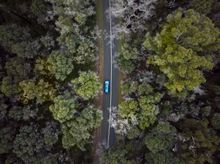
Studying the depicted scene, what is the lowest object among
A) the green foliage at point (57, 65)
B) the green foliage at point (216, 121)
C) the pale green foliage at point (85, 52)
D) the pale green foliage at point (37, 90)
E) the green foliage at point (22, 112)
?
the green foliage at point (216, 121)

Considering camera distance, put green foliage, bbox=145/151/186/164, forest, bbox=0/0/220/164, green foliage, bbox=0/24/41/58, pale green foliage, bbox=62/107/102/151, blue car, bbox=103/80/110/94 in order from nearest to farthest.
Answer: forest, bbox=0/0/220/164 → green foliage, bbox=145/151/186/164 → pale green foliage, bbox=62/107/102/151 → green foliage, bbox=0/24/41/58 → blue car, bbox=103/80/110/94

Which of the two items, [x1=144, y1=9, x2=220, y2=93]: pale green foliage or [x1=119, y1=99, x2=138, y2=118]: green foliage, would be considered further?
[x1=119, y1=99, x2=138, y2=118]: green foliage

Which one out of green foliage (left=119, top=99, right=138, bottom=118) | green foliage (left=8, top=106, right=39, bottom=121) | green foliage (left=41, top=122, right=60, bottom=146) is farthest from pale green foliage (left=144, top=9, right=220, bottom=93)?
green foliage (left=8, top=106, right=39, bottom=121)

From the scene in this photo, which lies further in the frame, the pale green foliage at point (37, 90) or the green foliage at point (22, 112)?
the green foliage at point (22, 112)

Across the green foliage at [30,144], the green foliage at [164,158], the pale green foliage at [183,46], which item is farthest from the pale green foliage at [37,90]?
the green foliage at [164,158]

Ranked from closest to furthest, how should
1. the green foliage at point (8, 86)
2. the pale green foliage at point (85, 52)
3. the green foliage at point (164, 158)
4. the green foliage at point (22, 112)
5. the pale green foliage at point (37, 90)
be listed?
1. the green foliage at point (164, 158)
2. the green foliage at point (8, 86)
3. the pale green foliage at point (37, 90)
4. the green foliage at point (22, 112)
5. the pale green foliage at point (85, 52)

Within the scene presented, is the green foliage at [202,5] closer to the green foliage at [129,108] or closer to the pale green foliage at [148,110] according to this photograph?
the pale green foliage at [148,110]

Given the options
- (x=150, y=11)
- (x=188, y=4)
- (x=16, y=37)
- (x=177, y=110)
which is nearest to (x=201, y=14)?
(x=188, y=4)

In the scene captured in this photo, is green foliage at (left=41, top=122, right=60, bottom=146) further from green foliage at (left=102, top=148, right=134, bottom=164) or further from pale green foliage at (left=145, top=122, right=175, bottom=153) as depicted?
pale green foliage at (left=145, top=122, right=175, bottom=153)
